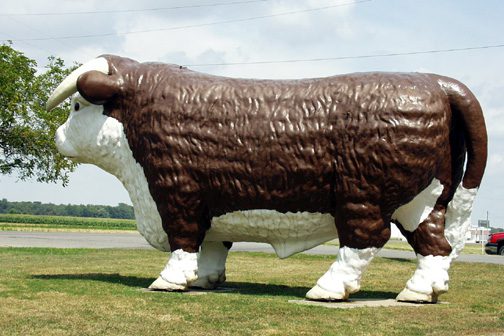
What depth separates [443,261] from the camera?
7859 mm

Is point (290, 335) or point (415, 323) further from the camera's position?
point (415, 323)

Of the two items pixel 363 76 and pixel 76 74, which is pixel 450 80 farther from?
pixel 76 74

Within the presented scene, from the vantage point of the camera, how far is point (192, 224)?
8.17 m

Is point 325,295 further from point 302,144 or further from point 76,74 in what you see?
point 76,74

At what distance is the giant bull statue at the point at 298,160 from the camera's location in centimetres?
741

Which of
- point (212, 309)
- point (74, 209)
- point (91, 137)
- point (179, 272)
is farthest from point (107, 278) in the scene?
point (74, 209)

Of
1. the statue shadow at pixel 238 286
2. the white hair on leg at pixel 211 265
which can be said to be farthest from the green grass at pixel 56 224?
the white hair on leg at pixel 211 265

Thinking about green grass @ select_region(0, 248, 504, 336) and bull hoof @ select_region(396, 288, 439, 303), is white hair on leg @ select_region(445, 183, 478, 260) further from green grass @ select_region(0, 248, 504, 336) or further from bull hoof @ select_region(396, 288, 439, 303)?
green grass @ select_region(0, 248, 504, 336)

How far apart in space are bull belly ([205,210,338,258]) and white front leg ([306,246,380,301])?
504mm

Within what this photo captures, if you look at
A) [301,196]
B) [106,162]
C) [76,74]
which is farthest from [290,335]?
[76,74]

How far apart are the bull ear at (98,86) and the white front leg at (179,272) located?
2.04 m

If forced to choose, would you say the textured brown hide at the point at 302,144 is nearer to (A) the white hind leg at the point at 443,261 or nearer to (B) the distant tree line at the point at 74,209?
(A) the white hind leg at the point at 443,261

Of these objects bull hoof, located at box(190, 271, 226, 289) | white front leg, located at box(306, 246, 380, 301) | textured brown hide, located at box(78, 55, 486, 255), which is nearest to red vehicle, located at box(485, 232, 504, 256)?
textured brown hide, located at box(78, 55, 486, 255)

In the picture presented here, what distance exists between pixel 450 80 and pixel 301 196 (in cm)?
207
